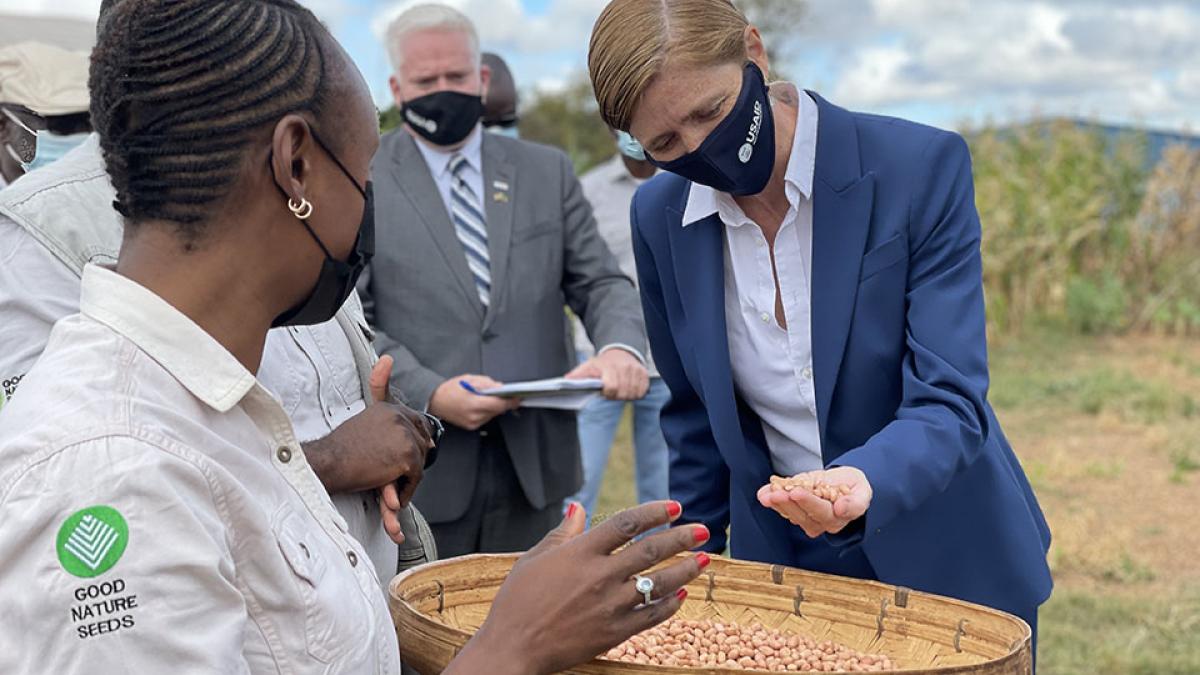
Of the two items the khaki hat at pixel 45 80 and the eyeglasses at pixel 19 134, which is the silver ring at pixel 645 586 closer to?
the eyeglasses at pixel 19 134

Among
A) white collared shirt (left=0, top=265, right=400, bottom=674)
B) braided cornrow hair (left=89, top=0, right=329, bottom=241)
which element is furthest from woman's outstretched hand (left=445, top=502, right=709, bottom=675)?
braided cornrow hair (left=89, top=0, right=329, bottom=241)

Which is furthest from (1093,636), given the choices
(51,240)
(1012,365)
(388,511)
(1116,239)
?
(1116,239)

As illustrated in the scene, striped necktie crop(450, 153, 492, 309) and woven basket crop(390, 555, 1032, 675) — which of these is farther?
striped necktie crop(450, 153, 492, 309)

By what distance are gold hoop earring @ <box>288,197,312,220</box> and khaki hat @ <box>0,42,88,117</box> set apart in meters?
2.06

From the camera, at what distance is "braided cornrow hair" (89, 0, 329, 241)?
146cm

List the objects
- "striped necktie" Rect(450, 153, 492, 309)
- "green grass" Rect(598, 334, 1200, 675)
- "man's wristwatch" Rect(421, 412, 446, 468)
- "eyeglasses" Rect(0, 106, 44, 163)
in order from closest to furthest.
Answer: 1. "man's wristwatch" Rect(421, 412, 446, 468)
2. "eyeglasses" Rect(0, 106, 44, 163)
3. "striped necktie" Rect(450, 153, 492, 309)
4. "green grass" Rect(598, 334, 1200, 675)

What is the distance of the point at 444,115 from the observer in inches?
171

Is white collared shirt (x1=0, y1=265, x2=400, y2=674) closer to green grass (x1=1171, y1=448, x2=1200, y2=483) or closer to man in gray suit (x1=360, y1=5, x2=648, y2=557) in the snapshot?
man in gray suit (x1=360, y1=5, x2=648, y2=557)

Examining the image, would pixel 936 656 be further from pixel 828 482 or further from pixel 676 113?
pixel 676 113

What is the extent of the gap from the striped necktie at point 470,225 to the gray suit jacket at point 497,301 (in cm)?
4

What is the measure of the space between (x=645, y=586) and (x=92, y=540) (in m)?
0.66

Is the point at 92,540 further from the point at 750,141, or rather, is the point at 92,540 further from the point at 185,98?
the point at 750,141

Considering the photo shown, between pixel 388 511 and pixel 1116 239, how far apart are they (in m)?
13.2

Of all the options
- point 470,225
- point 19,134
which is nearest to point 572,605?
point 19,134
